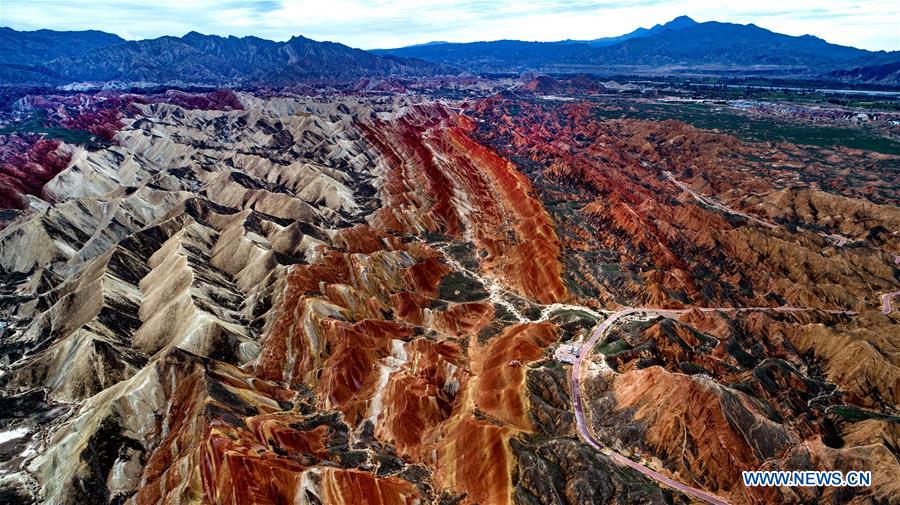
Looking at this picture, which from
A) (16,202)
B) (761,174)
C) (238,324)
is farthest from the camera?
(761,174)

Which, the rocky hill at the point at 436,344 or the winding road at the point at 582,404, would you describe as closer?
the rocky hill at the point at 436,344

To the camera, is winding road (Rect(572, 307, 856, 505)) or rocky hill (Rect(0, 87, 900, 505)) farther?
winding road (Rect(572, 307, 856, 505))

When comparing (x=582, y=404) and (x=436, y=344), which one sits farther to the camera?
(x=436, y=344)

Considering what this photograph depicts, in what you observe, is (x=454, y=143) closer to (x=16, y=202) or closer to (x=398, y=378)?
(x=16, y=202)

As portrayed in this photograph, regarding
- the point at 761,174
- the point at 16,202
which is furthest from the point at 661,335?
the point at 16,202

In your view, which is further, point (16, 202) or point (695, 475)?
point (16, 202)

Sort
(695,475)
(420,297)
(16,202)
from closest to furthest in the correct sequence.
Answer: (695,475), (420,297), (16,202)

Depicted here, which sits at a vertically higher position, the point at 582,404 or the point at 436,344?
the point at 436,344

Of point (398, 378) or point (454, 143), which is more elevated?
point (454, 143)
